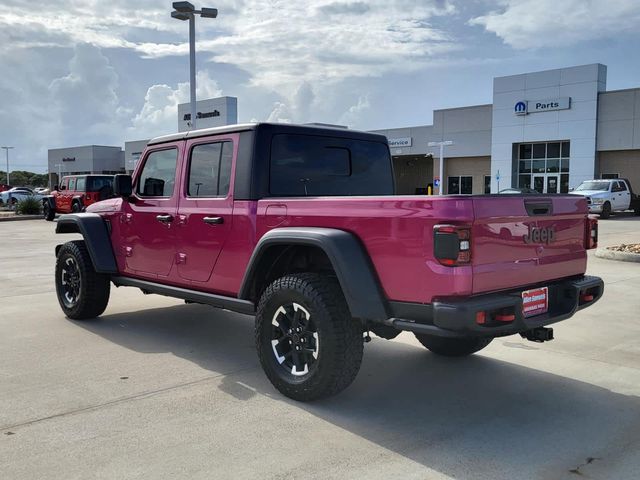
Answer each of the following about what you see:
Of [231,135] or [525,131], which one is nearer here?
[231,135]

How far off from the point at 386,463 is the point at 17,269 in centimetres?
945

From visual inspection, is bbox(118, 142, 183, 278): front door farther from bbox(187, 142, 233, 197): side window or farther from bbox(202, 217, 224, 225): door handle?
bbox(202, 217, 224, 225): door handle

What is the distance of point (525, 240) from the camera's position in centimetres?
385

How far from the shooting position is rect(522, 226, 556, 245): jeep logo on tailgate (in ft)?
12.8

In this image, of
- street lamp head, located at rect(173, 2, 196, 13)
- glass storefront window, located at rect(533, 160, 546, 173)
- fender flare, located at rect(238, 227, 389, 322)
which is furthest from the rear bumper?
glass storefront window, located at rect(533, 160, 546, 173)

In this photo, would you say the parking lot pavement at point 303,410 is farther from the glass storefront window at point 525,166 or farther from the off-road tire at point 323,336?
the glass storefront window at point 525,166

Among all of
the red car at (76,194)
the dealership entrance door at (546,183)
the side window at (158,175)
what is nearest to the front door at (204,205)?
the side window at (158,175)

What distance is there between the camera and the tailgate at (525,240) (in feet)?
11.6

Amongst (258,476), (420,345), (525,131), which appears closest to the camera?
(258,476)

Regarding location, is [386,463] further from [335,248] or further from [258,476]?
[335,248]

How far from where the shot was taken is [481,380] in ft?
15.7

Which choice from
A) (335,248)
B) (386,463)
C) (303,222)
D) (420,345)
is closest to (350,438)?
A: (386,463)

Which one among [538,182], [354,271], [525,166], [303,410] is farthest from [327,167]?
[525,166]

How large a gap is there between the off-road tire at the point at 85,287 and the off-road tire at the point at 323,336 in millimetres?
2964
